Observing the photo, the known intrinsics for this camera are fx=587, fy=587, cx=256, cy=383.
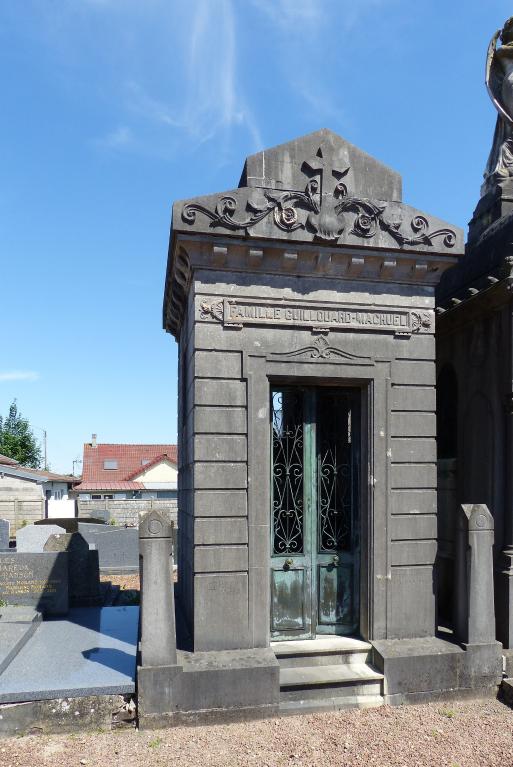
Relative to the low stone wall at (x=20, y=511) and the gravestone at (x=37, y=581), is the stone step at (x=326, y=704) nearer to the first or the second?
the gravestone at (x=37, y=581)

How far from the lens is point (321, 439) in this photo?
23.1ft

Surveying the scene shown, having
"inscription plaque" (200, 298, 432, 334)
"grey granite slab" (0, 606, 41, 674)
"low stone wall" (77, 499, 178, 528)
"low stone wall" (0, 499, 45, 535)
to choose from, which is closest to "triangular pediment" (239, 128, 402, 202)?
"inscription plaque" (200, 298, 432, 334)

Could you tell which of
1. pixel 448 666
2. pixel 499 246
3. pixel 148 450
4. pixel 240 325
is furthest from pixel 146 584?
pixel 148 450

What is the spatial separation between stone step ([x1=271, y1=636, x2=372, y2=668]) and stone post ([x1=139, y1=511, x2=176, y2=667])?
130 cm

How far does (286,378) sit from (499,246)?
3619 mm

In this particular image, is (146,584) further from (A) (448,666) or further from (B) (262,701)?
(A) (448,666)

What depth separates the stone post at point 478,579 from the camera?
6.44m

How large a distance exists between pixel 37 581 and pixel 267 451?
4.85m

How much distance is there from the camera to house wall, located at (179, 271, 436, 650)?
642 cm

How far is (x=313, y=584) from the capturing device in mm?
6824

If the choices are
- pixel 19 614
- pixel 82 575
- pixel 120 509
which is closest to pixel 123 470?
pixel 120 509

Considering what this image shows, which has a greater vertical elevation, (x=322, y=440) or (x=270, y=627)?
(x=322, y=440)

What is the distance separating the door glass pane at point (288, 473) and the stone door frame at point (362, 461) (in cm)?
28

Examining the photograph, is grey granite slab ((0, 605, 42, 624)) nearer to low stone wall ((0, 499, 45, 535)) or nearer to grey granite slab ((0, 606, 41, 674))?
grey granite slab ((0, 606, 41, 674))
